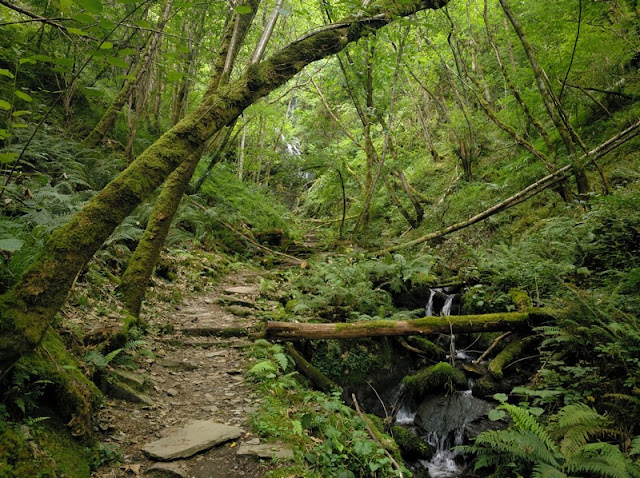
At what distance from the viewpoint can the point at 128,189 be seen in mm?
3248

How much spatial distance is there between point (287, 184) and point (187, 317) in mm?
21993

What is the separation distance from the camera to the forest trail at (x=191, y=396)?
10.4 feet

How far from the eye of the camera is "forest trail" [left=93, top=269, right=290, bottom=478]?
317 centimetres

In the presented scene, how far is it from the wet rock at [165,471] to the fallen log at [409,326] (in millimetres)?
2941

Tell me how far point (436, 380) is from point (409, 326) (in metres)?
0.93

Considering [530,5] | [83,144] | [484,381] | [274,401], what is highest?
[530,5]

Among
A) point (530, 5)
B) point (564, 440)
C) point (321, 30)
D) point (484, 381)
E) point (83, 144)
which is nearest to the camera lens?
point (564, 440)

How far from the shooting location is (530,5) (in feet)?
37.6

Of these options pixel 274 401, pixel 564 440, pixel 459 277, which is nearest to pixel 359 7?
pixel 274 401

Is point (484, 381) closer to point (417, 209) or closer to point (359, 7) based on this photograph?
point (359, 7)

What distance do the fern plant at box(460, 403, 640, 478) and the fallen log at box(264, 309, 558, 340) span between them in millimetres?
2074

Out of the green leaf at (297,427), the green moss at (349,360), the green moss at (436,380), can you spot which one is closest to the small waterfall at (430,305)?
the green moss at (349,360)

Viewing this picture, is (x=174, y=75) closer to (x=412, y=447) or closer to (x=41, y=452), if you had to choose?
(x=41, y=452)

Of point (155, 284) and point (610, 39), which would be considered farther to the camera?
point (610, 39)
